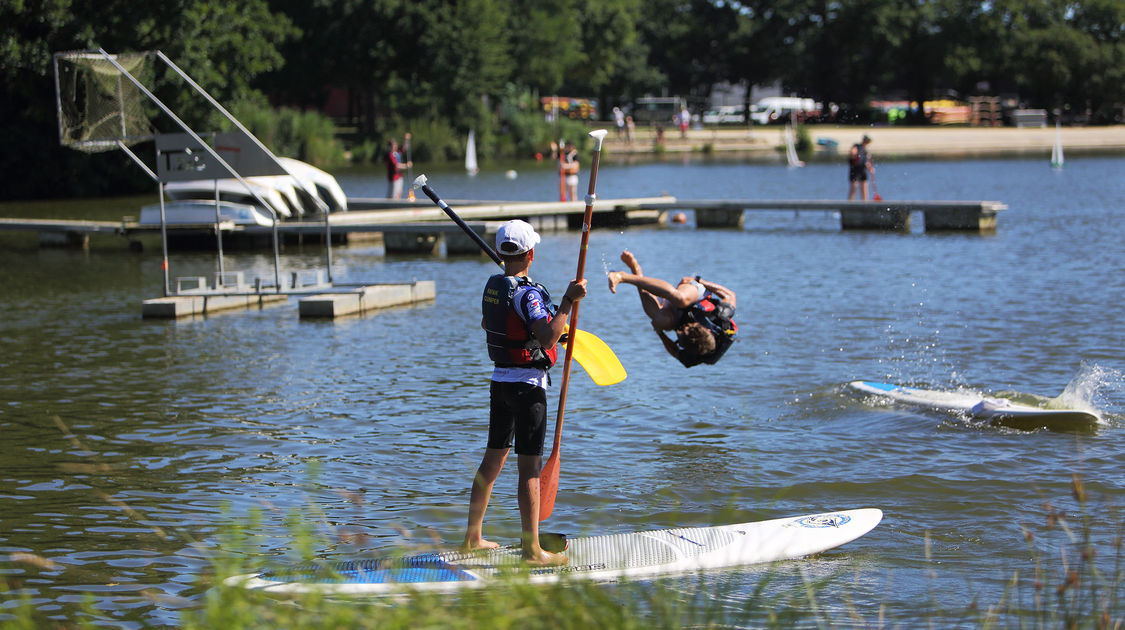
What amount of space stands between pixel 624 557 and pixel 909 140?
7689 centimetres

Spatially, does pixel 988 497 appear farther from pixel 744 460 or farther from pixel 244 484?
pixel 244 484

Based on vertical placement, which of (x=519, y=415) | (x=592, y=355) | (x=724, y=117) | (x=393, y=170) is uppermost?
(x=724, y=117)

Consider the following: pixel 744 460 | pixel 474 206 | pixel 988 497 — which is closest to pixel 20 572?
pixel 744 460

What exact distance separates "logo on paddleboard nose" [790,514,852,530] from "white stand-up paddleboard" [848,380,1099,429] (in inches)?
152

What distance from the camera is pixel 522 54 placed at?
262ft

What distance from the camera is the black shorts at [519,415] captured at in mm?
7254

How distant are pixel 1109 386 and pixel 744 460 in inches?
186

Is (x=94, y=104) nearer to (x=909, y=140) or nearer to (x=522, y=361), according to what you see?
(x=522, y=361)

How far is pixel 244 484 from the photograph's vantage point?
9594 millimetres

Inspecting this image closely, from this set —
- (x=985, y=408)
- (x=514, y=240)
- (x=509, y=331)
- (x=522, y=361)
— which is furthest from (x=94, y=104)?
(x=985, y=408)

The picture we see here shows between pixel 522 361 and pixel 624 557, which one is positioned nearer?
pixel 624 557

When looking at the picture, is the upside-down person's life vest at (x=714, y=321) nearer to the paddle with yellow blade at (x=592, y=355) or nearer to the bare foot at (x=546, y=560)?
the paddle with yellow blade at (x=592, y=355)

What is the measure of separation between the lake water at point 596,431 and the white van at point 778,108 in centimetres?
7018

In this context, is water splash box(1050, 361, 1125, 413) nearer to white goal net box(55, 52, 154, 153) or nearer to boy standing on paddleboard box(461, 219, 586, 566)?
boy standing on paddleboard box(461, 219, 586, 566)
